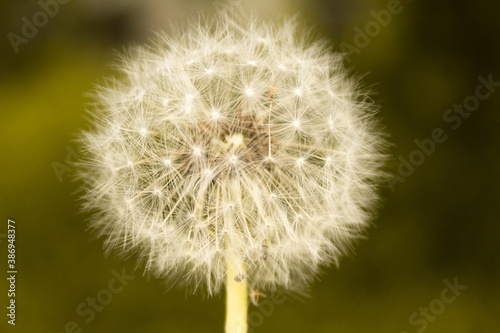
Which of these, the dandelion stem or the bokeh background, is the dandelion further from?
the bokeh background

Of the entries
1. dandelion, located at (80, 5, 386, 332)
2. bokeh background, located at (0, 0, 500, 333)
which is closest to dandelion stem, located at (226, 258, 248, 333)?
dandelion, located at (80, 5, 386, 332)

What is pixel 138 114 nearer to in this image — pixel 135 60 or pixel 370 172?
pixel 135 60

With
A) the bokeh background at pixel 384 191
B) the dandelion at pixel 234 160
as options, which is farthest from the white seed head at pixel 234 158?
the bokeh background at pixel 384 191

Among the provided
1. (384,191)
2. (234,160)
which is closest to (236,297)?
(234,160)

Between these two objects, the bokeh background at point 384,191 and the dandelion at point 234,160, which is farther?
the bokeh background at point 384,191

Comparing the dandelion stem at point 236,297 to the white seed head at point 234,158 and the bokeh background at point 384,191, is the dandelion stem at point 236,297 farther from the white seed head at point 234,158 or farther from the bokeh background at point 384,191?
the bokeh background at point 384,191

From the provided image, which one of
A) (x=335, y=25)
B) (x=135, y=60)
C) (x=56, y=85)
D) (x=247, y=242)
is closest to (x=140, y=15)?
(x=135, y=60)
